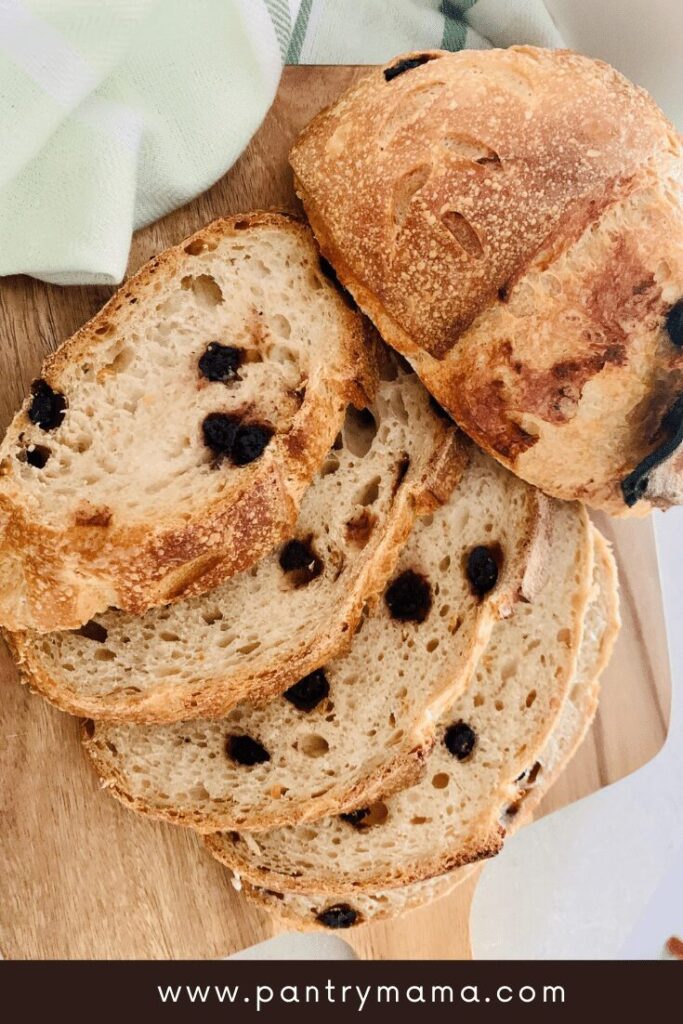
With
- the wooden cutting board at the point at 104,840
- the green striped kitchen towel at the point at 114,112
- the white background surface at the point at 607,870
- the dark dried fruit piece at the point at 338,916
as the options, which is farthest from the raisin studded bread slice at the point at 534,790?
the green striped kitchen towel at the point at 114,112

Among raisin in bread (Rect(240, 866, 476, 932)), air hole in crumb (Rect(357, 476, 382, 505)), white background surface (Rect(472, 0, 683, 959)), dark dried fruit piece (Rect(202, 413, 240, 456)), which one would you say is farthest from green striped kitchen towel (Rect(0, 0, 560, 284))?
white background surface (Rect(472, 0, 683, 959))

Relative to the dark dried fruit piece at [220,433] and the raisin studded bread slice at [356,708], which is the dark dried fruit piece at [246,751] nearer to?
the raisin studded bread slice at [356,708]

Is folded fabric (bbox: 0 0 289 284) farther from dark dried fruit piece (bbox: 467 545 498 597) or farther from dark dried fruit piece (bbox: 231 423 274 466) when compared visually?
dark dried fruit piece (bbox: 467 545 498 597)

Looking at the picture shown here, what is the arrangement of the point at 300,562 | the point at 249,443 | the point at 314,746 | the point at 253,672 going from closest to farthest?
the point at 249,443
the point at 253,672
the point at 300,562
the point at 314,746

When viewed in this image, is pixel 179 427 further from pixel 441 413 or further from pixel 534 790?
pixel 534 790

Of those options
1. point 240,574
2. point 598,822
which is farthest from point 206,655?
point 598,822

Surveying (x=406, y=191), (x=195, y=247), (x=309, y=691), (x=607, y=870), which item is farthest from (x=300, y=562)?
(x=607, y=870)

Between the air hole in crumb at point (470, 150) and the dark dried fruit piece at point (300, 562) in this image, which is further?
the dark dried fruit piece at point (300, 562)
